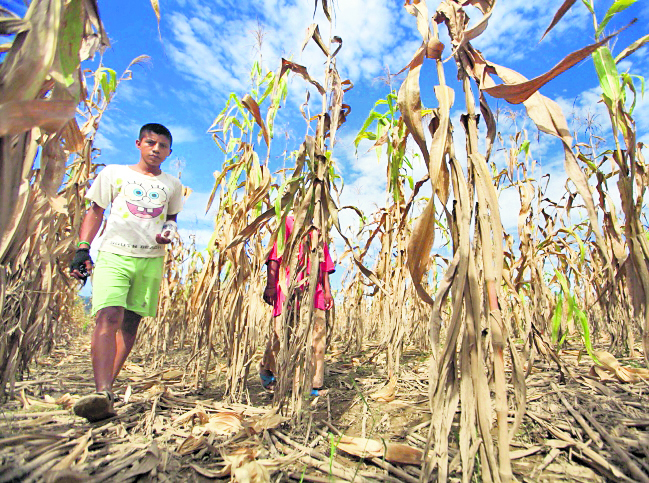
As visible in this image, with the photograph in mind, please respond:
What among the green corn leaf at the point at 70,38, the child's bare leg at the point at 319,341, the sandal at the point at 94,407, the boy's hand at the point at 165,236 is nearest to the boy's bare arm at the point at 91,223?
the boy's hand at the point at 165,236

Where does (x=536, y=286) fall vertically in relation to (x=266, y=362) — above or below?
above

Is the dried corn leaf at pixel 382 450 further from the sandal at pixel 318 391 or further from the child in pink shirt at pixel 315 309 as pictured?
the sandal at pixel 318 391

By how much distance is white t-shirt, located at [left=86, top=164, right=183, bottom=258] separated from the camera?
2146 millimetres

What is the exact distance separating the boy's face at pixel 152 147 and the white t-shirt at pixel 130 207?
0.10 metres

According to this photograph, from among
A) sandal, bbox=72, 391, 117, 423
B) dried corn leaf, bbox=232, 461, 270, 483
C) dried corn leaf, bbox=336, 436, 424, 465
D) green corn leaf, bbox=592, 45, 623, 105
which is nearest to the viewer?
dried corn leaf, bbox=232, 461, 270, 483

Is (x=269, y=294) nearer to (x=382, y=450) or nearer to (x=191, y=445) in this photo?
(x=191, y=445)

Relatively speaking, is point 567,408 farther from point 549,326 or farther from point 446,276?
point 549,326

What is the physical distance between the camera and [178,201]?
2.47 m

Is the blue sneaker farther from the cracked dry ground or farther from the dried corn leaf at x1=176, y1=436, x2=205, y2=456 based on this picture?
the dried corn leaf at x1=176, y1=436, x2=205, y2=456

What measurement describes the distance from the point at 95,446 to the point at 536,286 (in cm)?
284

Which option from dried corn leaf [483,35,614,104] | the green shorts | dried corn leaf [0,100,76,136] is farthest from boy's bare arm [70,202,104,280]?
dried corn leaf [483,35,614,104]

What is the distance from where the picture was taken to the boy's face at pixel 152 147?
228 centimetres

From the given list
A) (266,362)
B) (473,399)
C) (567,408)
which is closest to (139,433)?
(266,362)

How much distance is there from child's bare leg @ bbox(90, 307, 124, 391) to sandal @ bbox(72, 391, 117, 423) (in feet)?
0.48
